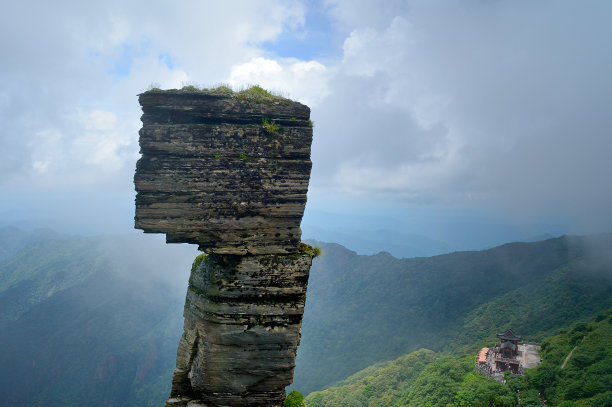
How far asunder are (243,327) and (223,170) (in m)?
4.58

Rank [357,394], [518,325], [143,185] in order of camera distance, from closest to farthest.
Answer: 1. [143,185]
2. [357,394]
3. [518,325]

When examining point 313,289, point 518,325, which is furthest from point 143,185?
point 313,289

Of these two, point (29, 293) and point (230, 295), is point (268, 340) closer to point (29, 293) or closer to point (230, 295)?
point (230, 295)

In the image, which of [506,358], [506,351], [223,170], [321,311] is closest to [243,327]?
[223,170]

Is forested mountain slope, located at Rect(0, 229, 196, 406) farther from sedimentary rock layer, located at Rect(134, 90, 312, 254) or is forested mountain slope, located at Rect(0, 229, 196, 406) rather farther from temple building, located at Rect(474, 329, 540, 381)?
sedimentary rock layer, located at Rect(134, 90, 312, 254)

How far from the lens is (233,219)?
983 cm

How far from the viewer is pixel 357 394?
6488 centimetres

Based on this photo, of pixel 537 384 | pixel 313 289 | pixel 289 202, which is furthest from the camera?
pixel 313 289

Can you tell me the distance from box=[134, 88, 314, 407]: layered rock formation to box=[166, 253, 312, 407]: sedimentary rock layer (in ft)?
0.10

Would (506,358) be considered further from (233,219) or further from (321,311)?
(321,311)

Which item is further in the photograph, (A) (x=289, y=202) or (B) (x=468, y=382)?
(B) (x=468, y=382)

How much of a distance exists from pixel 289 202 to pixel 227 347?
463 cm

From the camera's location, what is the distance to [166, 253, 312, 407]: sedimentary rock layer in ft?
33.4

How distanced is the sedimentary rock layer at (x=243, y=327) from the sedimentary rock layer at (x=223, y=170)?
0.69 metres
